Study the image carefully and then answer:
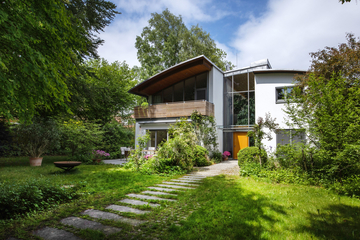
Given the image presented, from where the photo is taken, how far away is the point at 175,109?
15.5 meters

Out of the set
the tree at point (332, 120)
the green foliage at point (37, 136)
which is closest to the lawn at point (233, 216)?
the tree at point (332, 120)

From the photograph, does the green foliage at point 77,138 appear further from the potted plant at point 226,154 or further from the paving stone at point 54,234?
the paving stone at point 54,234

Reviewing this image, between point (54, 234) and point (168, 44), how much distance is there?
26742mm

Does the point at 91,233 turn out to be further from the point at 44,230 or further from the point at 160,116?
the point at 160,116

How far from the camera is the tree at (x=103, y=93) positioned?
12.1m

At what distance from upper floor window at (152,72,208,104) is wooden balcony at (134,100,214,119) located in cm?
165

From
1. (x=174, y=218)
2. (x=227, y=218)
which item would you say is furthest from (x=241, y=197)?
(x=174, y=218)

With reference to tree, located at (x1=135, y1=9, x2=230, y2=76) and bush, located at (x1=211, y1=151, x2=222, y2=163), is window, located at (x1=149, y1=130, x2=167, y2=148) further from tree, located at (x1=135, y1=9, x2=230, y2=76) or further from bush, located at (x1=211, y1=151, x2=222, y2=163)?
tree, located at (x1=135, y1=9, x2=230, y2=76)

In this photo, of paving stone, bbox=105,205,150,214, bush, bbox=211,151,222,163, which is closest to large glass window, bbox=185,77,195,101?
bush, bbox=211,151,222,163

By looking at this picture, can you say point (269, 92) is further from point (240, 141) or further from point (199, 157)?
point (199, 157)

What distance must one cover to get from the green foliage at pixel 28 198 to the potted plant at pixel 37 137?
24.6 feet

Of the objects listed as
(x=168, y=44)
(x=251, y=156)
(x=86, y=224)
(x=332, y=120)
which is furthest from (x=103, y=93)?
(x=168, y=44)

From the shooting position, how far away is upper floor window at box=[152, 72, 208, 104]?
16531mm

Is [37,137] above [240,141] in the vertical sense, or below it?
above
